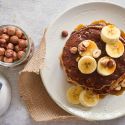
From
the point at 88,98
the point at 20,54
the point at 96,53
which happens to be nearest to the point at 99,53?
the point at 96,53

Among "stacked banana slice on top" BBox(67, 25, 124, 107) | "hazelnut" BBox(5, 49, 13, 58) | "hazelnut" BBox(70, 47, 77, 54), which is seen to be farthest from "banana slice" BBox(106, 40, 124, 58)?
"hazelnut" BBox(5, 49, 13, 58)

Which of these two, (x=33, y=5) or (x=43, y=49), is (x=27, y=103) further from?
(x=33, y=5)

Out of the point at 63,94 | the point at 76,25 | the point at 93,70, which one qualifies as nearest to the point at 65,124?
the point at 63,94

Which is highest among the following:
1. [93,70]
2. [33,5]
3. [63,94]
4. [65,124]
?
[33,5]

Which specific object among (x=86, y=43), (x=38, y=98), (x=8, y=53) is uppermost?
(x=86, y=43)

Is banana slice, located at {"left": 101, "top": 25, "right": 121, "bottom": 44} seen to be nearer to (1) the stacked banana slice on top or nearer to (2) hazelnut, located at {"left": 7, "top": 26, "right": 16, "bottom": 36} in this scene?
(1) the stacked banana slice on top

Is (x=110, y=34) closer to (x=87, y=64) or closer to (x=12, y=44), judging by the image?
(x=87, y=64)
